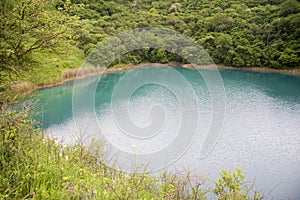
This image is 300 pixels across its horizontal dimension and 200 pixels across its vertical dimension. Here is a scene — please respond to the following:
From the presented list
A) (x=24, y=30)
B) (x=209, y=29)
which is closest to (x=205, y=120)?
(x=24, y=30)

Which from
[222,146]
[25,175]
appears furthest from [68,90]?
[25,175]

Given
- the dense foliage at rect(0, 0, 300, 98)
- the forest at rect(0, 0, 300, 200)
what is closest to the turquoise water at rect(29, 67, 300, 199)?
the forest at rect(0, 0, 300, 200)

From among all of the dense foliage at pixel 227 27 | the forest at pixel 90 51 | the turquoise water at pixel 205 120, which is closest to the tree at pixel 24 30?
the forest at pixel 90 51

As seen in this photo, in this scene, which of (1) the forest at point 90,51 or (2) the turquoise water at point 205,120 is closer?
(1) the forest at point 90,51

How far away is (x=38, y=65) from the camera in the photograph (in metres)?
7.82

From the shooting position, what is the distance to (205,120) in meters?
19.5

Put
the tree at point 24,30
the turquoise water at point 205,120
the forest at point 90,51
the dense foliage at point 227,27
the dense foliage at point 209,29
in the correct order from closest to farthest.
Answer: the forest at point 90,51 → the tree at point 24,30 → the turquoise water at point 205,120 → the dense foliage at point 209,29 → the dense foliage at point 227,27

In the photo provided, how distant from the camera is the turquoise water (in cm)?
1280

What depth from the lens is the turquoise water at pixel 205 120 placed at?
12.8 metres

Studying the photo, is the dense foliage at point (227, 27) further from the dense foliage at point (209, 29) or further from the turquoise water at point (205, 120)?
the turquoise water at point (205, 120)

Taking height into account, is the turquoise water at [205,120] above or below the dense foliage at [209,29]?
below

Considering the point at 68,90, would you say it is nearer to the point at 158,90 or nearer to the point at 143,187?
the point at 158,90

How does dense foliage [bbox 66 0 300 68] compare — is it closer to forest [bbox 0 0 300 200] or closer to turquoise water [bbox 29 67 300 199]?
forest [bbox 0 0 300 200]

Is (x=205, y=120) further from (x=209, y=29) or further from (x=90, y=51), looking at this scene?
(x=209, y=29)
